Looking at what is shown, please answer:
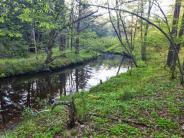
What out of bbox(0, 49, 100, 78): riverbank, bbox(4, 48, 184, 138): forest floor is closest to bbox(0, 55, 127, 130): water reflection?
bbox(0, 49, 100, 78): riverbank

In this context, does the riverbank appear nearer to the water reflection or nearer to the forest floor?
the water reflection

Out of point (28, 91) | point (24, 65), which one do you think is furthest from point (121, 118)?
point (24, 65)

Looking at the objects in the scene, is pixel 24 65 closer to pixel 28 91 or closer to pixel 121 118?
pixel 28 91

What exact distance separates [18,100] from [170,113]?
869 cm

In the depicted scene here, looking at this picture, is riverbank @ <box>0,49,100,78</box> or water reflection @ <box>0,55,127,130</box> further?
riverbank @ <box>0,49,100,78</box>

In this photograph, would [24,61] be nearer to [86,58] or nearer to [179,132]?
[86,58]

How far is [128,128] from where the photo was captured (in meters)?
6.46

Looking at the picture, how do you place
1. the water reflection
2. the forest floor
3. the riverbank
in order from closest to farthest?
the forest floor
the water reflection
the riverbank

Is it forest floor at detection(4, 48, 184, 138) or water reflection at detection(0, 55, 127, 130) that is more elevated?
forest floor at detection(4, 48, 184, 138)

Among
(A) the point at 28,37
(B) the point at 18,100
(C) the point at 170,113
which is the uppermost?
(A) the point at 28,37

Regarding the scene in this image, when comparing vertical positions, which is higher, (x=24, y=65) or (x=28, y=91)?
(x=24, y=65)

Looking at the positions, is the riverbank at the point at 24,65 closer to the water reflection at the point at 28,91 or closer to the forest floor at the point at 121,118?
the water reflection at the point at 28,91

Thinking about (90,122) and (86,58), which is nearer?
(90,122)

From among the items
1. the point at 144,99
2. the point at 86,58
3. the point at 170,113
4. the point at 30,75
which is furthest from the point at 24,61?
the point at 170,113
